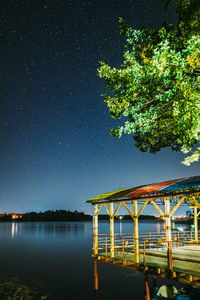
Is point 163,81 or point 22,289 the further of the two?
point 22,289

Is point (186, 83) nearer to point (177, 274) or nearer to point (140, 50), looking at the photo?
point (140, 50)

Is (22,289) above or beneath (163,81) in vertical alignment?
beneath

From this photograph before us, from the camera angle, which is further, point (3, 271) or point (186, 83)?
point (3, 271)

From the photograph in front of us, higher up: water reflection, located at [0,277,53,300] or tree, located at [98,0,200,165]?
tree, located at [98,0,200,165]

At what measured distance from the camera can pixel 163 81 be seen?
9500 mm

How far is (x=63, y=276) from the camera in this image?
1096 inches

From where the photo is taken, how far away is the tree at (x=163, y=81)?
28.9 ft

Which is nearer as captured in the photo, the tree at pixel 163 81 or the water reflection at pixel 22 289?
the tree at pixel 163 81

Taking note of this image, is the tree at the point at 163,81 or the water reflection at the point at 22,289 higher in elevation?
the tree at the point at 163,81

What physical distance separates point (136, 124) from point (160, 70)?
2536 millimetres

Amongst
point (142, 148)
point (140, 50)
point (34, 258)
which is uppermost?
point (140, 50)

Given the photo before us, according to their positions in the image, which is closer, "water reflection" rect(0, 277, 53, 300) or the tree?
the tree

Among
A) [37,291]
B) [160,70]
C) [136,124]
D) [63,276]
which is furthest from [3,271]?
[160,70]

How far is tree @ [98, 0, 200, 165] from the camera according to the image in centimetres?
880
